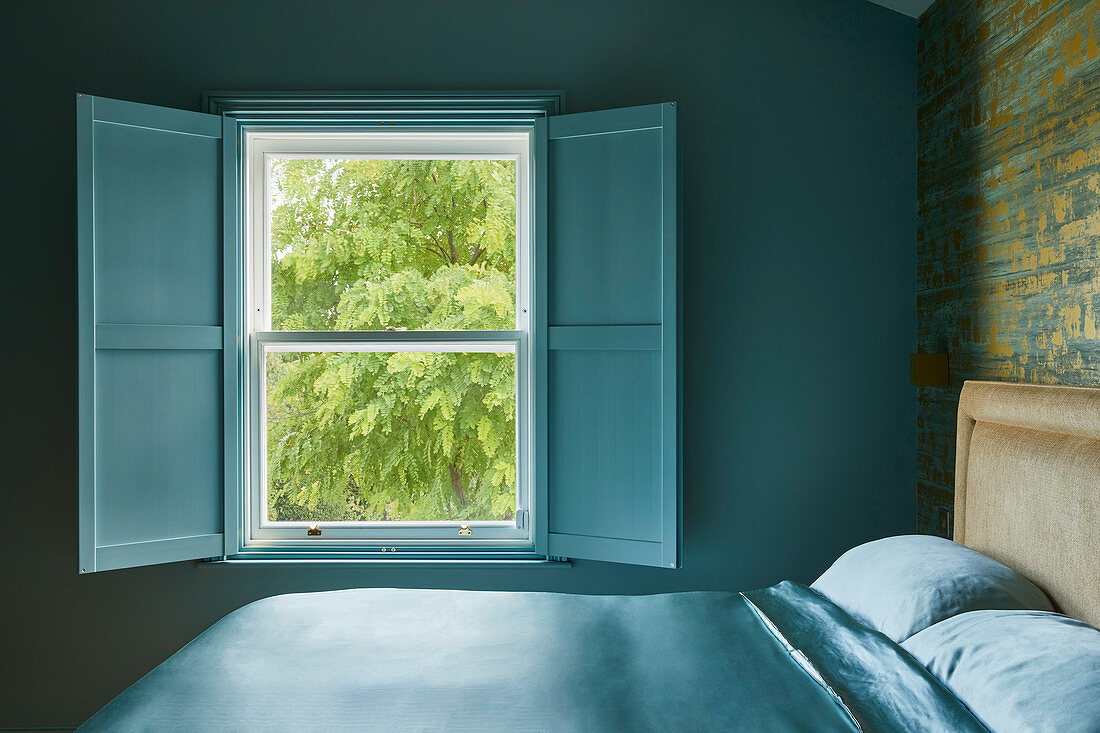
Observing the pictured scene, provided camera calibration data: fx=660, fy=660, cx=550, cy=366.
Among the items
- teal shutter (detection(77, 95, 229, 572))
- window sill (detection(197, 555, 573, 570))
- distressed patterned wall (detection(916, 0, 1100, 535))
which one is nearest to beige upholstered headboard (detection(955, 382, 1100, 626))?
distressed patterned wall (detection(916, 0, 1100, 535))

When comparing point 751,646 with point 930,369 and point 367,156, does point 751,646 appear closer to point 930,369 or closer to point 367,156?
point 930,369

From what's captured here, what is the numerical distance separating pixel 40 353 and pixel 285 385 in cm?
92

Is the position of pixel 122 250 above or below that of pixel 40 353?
above

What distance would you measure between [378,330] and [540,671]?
5.23 ft

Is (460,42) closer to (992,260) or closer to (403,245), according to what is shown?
(403,245)

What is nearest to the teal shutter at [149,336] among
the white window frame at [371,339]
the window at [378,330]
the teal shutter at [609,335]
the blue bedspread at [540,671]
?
the window at [378,330]

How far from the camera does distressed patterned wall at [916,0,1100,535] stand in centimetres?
172

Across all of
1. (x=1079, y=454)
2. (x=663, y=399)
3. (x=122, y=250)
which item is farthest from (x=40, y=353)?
(x=1079, y=454)

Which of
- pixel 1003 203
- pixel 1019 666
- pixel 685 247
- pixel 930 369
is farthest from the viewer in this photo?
pixel 685 247

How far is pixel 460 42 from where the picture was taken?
8.46ft

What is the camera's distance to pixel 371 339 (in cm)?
264

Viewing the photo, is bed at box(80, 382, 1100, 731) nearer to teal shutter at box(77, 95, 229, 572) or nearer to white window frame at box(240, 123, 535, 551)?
white window frame at box(240, 123, 535, 551)

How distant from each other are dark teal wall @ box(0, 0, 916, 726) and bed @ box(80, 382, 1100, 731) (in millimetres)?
659

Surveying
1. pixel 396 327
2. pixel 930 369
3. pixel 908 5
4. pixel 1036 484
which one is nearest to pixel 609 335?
pixel 396 327
